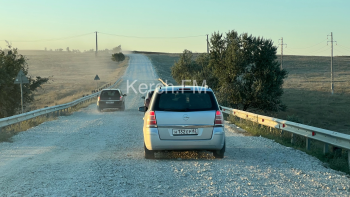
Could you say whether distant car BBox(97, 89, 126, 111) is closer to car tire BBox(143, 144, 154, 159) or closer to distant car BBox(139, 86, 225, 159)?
car tire BBox(143, 144, 154, 159)

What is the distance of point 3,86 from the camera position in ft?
76.0

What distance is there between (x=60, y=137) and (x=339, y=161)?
28.5 feet

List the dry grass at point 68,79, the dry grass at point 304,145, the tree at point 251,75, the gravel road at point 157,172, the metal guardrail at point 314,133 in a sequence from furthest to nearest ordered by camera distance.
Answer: the dry grass at point 68,79 → the tree at point 251,75 → the metal guardrail at point 314,133 → the dry grass at point 304,145 → the gravel road at point 157,172

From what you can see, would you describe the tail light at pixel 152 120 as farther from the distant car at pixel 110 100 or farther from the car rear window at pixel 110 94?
the car rear window at pixel 110 94

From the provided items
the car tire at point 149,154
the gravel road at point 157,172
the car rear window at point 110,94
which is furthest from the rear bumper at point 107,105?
the car tire at point 149,154

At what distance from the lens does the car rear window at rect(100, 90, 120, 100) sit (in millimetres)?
24356

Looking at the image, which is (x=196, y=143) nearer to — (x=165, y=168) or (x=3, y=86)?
(x=165, y=168)

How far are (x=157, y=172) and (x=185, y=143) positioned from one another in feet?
4.09

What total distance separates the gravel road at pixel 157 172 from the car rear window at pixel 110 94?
13005mm

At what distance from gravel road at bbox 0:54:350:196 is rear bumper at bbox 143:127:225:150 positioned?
0.33 metres

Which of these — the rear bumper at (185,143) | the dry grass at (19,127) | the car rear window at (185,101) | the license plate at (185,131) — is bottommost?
the dry grass at (19,127)

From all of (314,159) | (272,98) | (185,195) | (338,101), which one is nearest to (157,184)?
(185,195)

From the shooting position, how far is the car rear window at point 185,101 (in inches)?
333

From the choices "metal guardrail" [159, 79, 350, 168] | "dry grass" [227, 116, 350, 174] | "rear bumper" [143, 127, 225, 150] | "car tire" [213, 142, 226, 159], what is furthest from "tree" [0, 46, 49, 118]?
"car tire" [213, 142, 226, 159]
